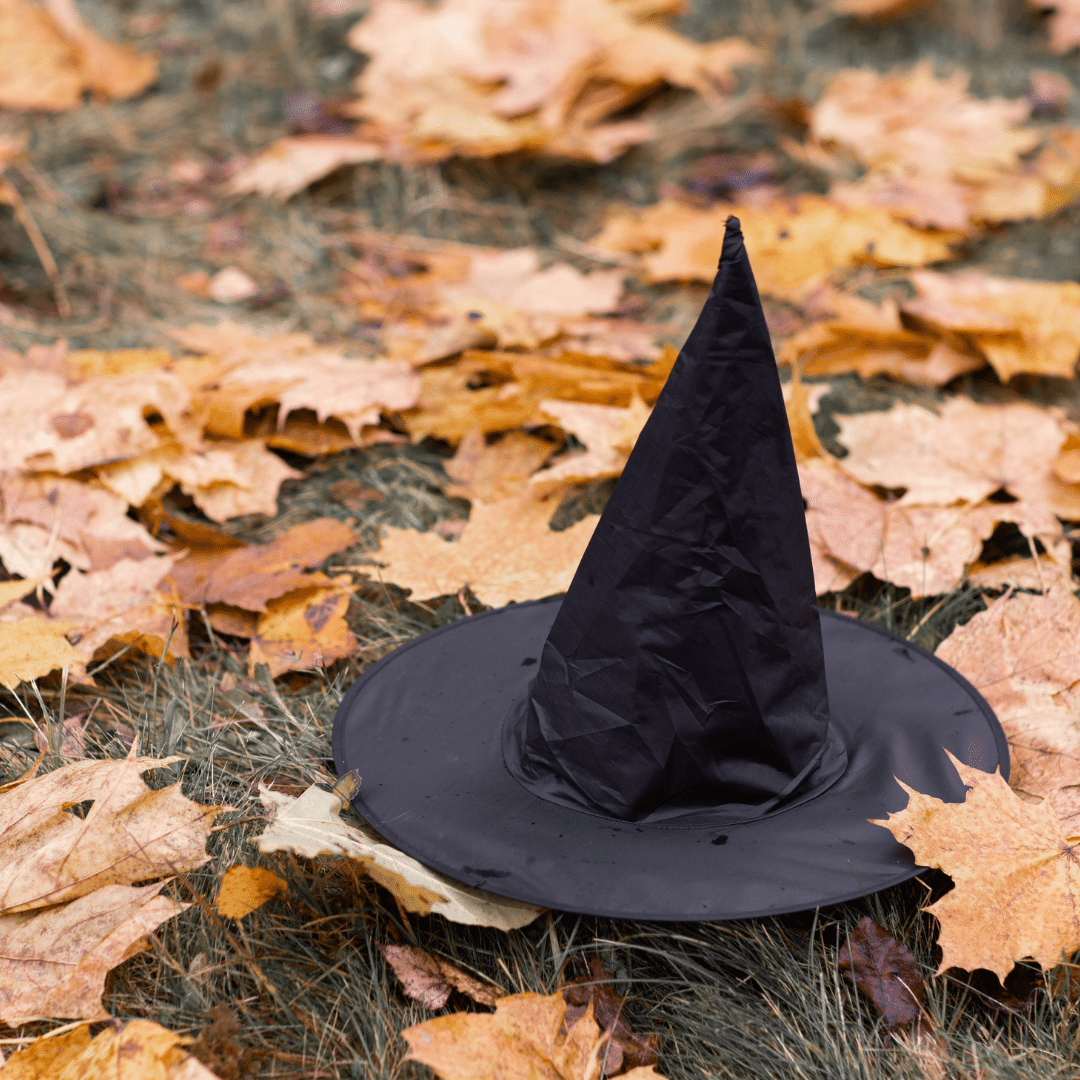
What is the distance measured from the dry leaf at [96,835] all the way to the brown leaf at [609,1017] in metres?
0.45

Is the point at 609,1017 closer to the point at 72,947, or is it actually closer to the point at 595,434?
the point at 72,947

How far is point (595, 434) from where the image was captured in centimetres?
199

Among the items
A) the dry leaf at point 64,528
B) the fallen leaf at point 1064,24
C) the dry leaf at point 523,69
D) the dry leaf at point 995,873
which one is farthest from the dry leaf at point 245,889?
the fallen leaf at point 1064,24

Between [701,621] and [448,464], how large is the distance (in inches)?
45.8

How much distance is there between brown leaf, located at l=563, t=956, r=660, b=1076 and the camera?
102 cm

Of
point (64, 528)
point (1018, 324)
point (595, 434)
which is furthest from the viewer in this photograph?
point (1018, 324)

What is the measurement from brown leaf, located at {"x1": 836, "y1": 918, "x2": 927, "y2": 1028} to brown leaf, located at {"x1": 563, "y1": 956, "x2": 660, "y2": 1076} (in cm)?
24

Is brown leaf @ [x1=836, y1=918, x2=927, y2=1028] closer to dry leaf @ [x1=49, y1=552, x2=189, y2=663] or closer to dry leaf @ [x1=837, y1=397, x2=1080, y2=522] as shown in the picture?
dry leaf @ [x1=837, y1=397, x2=1080, y2=522]

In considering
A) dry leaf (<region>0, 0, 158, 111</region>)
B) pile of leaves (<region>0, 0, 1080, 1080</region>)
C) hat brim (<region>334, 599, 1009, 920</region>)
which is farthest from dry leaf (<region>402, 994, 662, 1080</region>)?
dry leaf (<region>0, 0, 158, 111</region>)

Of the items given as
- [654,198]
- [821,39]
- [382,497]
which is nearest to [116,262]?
[382,497]

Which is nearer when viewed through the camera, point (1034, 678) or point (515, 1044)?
point (515, 1044)

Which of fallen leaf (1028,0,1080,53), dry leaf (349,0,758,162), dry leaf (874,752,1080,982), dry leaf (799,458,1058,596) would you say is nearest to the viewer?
dry leaf (874,752,1080,982)

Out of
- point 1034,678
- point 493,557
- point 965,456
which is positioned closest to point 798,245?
point 965,456

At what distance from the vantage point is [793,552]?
1.05m
